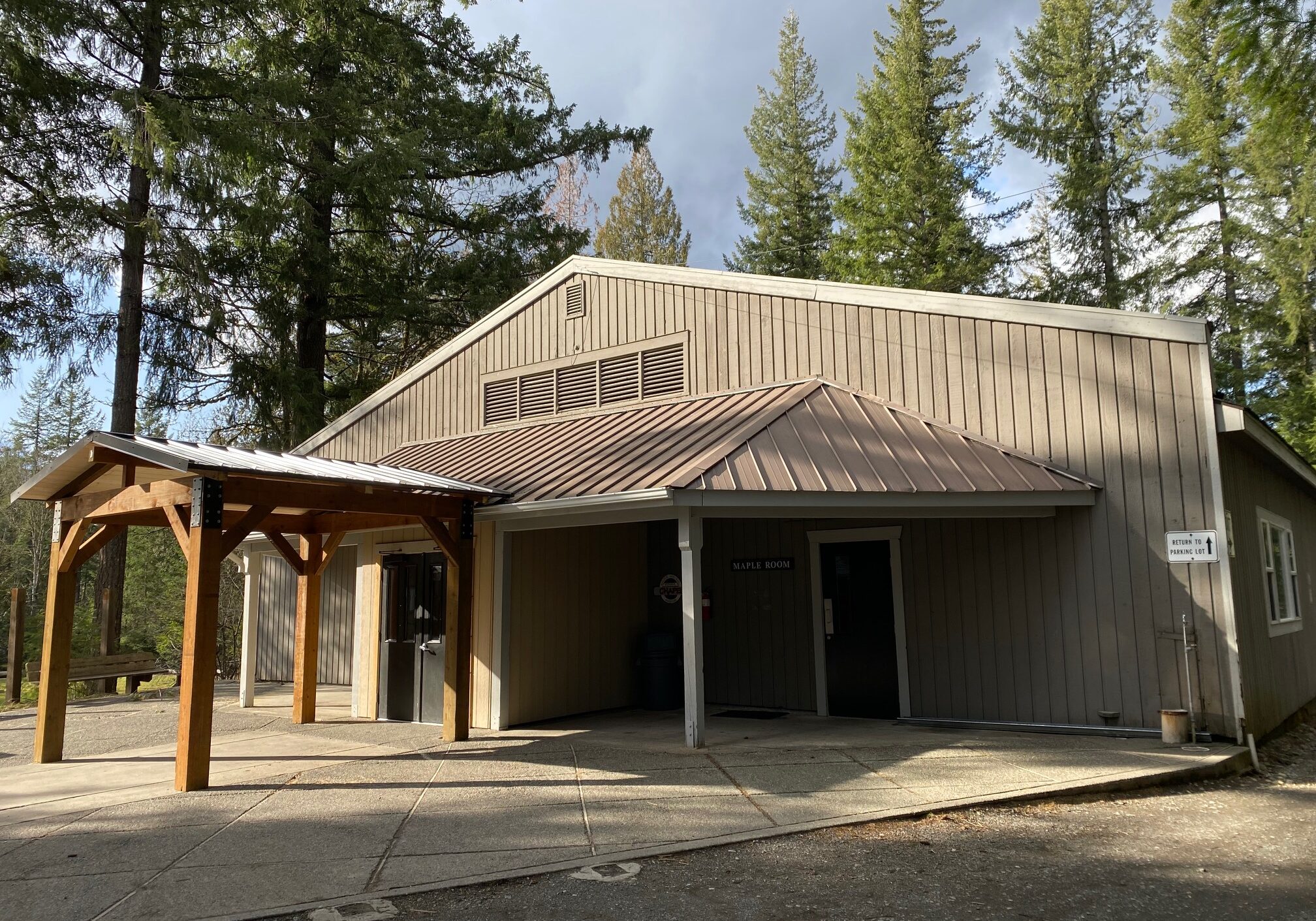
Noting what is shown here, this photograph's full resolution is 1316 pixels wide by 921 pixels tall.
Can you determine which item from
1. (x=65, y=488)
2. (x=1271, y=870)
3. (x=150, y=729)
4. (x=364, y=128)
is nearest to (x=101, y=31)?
(x=364, y=128)

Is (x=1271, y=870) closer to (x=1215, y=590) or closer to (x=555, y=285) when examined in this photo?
(x=1215, y=590)

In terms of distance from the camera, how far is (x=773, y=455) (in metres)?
8.65

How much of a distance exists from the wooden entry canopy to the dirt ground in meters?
3.53

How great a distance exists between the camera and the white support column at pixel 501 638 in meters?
9.90

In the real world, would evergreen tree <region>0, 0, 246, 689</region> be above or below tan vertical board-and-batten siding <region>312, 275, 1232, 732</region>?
above

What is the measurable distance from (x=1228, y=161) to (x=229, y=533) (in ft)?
83.0

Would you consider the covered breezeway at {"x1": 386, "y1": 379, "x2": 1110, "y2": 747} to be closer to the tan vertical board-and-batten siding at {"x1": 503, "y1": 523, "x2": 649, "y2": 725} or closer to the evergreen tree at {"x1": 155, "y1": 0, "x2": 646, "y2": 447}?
the tan vertical board-and-batten siding at {"x1": 503, "y1": 523, "x2": 649, "y2": 725}

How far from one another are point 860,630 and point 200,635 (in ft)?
22.2

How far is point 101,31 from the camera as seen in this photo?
55.0 feet

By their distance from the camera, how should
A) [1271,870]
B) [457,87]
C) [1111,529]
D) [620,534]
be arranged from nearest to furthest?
1. [1271,870]
2. [1111,529]
3. [620,534]
4. [457,87]

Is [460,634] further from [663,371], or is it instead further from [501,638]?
[663,371]

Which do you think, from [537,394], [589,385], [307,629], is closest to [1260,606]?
[589,385]

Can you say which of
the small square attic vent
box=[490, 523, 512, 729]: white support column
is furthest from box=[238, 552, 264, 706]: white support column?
the small square attic vent

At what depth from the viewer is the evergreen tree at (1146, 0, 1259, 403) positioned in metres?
23.0
